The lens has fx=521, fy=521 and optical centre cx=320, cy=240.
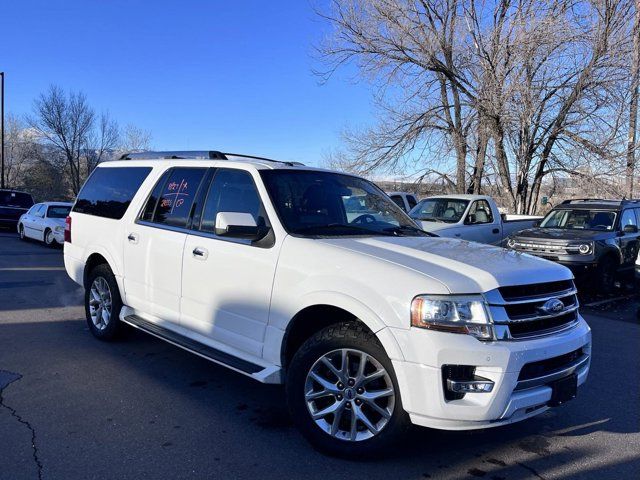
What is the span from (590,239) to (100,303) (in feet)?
28.0

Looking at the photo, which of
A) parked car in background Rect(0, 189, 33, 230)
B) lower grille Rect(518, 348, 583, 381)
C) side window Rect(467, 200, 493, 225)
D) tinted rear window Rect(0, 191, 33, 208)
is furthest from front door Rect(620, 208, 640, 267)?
tinted rear window Rect(0, 191, 33, 208)

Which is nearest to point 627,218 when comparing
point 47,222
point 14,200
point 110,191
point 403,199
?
point 403,199

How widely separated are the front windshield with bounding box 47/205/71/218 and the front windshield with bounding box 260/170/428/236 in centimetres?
1381

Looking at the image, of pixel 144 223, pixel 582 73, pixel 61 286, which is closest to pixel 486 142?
pixel 582 73

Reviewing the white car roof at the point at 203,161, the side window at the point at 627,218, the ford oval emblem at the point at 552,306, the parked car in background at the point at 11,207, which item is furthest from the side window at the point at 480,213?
the parked car in background at the point at 11,207

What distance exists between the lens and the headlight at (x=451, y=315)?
3018 mm

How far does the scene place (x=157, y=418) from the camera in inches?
154

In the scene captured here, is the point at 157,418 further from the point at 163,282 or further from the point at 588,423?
the point at 588,423

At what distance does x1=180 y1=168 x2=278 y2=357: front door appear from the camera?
387 cm

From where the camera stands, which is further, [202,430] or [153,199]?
[153,199]

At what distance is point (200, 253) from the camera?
14.2 feet

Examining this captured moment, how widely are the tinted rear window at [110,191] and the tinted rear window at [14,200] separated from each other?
58.8ft

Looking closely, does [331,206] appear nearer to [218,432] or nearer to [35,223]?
[218,432]

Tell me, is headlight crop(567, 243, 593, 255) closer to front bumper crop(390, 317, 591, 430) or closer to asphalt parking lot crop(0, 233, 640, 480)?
asphalt parking lot crop(0, 233, 640, 480)
